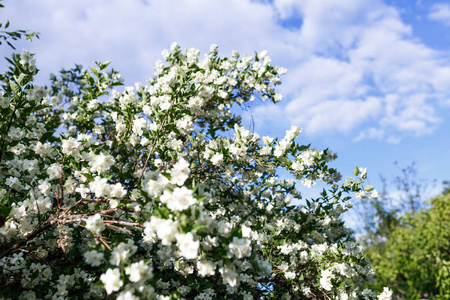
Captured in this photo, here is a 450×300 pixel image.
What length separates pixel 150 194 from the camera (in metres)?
2.01

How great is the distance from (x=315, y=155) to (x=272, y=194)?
138cm

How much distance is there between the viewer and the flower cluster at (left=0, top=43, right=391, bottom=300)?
1922 mm

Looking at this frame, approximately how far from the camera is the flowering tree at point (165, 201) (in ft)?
6.30

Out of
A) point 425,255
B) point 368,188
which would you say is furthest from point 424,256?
point 368,188

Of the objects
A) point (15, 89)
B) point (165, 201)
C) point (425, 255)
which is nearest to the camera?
point (165, 201)

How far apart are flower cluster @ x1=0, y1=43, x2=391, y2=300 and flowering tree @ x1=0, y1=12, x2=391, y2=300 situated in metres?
0.01

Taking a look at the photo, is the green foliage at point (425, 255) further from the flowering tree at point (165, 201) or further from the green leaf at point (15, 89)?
the green leaf at point (15, 89)

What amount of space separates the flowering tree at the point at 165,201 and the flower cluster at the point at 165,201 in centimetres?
1

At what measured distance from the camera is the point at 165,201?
6.05 feet

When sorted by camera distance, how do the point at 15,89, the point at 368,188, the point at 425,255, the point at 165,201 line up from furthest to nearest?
1. the point at 425,255
2. the point at 368,188
3. the point at 15,89
4. the point at 165,201

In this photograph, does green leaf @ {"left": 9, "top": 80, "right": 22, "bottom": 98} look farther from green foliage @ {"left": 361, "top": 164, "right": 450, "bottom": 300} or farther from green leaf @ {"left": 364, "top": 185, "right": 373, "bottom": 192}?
green foliage @ {"left": 361, "top": 164, "right": 450, "bottom": 300}

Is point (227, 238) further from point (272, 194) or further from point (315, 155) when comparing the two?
point (272, 194)

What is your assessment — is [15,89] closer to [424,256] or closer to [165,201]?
[165,201]

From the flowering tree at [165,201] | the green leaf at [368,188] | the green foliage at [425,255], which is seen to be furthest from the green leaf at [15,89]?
the green foliage at [425,255]
